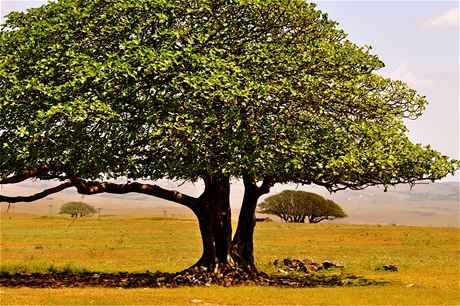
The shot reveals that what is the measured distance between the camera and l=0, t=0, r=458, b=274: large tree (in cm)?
2620

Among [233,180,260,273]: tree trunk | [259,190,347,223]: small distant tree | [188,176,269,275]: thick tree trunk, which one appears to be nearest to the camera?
[188,176,269,275]: thick tree trunk

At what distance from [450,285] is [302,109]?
13.1 metres

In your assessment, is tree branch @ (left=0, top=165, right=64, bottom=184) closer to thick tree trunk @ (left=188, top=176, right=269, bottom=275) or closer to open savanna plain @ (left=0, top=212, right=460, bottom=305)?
open savanna plain @ (left=0, top=212, right=460, bottom=305)

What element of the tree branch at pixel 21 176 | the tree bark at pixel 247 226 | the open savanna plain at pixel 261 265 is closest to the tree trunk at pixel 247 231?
the tree bark at pixel 247 226

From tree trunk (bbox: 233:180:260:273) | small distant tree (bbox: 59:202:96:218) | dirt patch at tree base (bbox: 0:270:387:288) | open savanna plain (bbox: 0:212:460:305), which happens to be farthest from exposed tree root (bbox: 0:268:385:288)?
small distant tree (bbox: 59:202:96:218)

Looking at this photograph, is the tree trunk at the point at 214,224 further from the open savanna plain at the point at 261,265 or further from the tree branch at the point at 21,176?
the tree branch at the point at 21,176

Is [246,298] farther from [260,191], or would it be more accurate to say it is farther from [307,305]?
[260,191]

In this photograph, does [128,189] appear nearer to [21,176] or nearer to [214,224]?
[214,224]

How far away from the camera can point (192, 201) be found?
3334 cm

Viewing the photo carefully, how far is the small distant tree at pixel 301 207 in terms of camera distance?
13839cm

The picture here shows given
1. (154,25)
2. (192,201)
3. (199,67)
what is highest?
(154,25)

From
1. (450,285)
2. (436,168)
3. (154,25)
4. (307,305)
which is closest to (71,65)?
(154,25)

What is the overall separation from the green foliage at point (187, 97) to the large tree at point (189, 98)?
7 cm

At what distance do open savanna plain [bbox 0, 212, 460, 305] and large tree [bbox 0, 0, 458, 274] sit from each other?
5660mm
